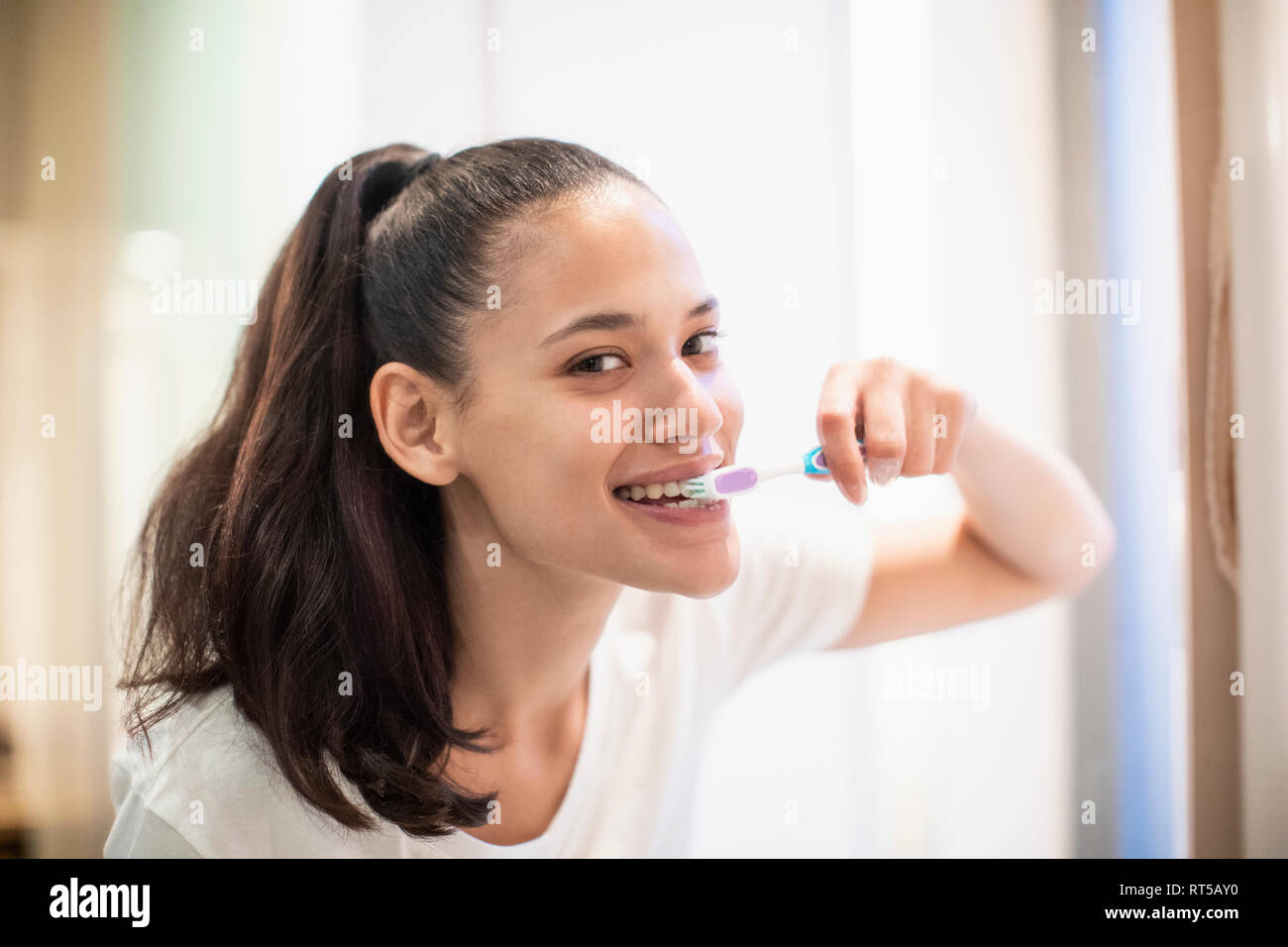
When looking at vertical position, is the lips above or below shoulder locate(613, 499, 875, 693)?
above

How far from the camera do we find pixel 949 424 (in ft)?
2.22

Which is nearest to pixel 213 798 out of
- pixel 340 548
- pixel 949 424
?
pixel 340 548

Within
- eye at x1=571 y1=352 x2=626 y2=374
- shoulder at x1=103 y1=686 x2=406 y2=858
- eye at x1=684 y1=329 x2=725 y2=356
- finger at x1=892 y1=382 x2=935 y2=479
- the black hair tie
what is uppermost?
the black hair tie

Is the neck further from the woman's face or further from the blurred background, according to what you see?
the blurred background

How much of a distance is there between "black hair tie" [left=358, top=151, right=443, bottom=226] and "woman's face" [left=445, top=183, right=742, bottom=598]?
0.48 feet

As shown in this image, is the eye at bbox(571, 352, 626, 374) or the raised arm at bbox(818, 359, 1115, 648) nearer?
the eye at bbox(571, 352, 626, 374)

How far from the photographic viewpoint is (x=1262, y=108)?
0.79 meters

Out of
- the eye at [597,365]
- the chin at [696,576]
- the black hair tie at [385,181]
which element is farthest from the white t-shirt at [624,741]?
the black hair tie at [385,181]

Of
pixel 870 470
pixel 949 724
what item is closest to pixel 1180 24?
pixel 870 470

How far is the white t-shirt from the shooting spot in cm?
68

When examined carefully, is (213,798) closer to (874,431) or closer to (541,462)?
(541,462)

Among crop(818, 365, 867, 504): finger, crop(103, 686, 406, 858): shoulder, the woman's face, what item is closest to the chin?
the woman's face

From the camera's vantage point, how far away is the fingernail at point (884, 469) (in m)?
0.64

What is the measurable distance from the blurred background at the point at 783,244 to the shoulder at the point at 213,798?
0.22 metres
